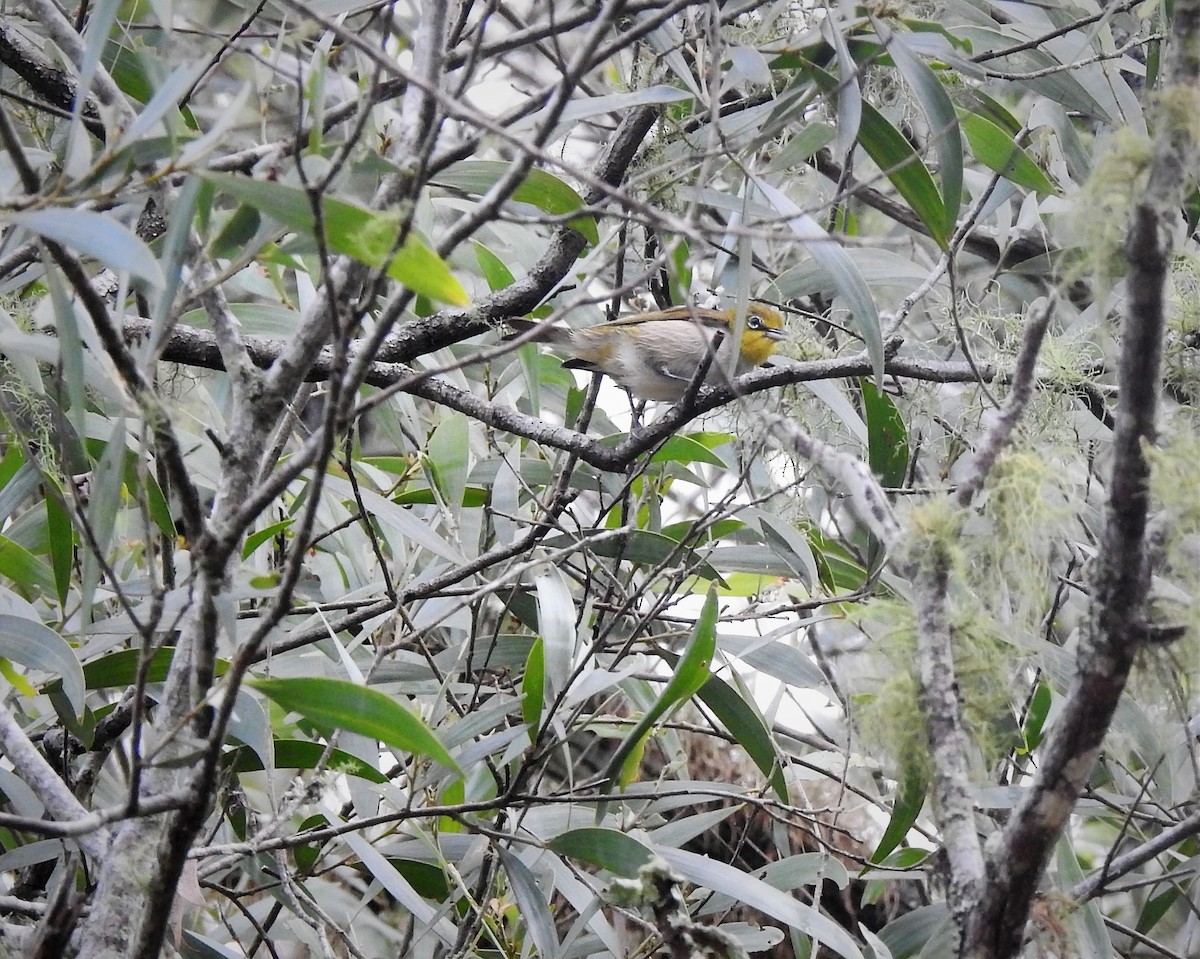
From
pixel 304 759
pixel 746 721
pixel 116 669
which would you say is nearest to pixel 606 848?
pixel 746 721

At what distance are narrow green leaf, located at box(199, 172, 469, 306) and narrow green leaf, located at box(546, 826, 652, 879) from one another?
0.97 m

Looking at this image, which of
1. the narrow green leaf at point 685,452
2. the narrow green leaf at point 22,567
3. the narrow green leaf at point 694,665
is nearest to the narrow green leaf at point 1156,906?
the narrow green leaf at point 685,452

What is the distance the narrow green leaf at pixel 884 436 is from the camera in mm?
2178

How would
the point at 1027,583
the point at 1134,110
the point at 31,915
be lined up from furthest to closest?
the point at 1134,110 → the point at 31,915 → the point at 1027,583

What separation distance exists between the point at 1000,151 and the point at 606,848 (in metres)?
1.31

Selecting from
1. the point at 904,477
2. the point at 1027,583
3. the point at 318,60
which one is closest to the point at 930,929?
the point at 904,477

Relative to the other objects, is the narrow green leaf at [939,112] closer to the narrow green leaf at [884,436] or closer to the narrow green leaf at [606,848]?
the narrow green leaf at [884,436]

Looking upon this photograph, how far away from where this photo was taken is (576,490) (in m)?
2.70

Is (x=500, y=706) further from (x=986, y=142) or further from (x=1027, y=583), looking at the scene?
(x=986, y=142)

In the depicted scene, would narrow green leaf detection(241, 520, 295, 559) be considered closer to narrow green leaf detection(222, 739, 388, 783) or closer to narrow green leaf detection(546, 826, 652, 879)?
narrow green leaf detection(222, 739, 388, 783)

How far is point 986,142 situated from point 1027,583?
113 centimetres

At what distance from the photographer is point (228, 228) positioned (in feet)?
4.31

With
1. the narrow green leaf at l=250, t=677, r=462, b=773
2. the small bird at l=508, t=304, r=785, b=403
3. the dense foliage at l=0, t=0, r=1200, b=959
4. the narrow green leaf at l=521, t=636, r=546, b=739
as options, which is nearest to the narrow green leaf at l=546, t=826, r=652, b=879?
the dense foliage at l=0, t=0, r=1200, b=959

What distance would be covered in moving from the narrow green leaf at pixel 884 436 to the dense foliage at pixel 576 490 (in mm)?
14
